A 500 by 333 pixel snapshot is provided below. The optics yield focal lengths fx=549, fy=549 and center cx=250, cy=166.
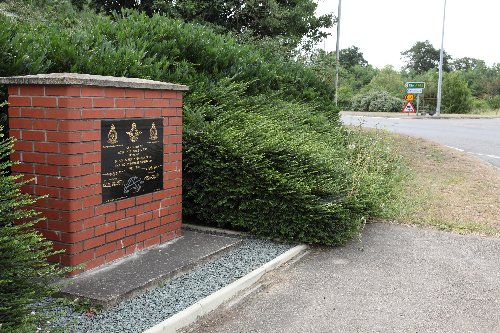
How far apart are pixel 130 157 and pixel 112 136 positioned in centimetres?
31

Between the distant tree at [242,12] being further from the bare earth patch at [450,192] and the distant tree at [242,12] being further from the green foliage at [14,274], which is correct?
the green foliage at [14,274]

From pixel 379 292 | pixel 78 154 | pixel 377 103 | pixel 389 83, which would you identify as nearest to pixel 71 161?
pixel 78 154

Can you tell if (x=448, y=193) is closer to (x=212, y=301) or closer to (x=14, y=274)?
(x=212, y=301)

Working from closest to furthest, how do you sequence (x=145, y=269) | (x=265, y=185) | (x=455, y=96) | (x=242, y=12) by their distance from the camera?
(x=145, y=269), (x=265, y=185), (x=242, y=12), (x=455, y=96)

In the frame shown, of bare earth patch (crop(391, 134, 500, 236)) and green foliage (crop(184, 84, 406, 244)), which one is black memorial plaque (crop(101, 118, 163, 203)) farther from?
bare earth patch (crop(391, 134, 500, 236))

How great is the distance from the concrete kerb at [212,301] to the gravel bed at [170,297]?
0.08 m

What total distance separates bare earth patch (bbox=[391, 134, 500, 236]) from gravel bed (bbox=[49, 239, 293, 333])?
2.71 metres

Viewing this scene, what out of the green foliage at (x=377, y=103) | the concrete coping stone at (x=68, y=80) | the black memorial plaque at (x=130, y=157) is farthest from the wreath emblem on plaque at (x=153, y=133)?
the green foliage at (x=377, y=103)

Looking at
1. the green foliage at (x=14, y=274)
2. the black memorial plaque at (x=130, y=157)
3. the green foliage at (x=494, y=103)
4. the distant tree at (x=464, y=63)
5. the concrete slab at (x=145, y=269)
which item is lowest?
the concrete slab at (x=145, y=269)

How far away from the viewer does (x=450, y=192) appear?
933 centimetres

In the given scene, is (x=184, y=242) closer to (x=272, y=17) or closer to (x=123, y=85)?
(x=123, y=85)

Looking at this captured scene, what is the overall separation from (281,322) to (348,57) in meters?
94.3

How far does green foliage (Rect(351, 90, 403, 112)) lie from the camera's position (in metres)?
47.8

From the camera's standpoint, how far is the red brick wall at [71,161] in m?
4.21
